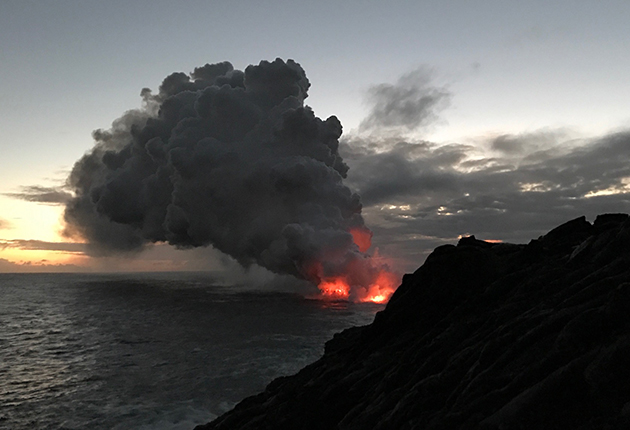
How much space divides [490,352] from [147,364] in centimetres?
4097

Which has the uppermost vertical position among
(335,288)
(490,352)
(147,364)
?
(490,352)

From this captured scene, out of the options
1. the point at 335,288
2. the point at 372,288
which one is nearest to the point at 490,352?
the point at 372,288

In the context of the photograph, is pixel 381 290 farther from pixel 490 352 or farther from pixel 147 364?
pixel 490 352

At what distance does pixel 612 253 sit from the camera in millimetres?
13891

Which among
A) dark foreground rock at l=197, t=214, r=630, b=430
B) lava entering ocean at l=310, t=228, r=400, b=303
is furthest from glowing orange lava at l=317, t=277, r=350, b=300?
dark foreground rock at l=197, t=214, r=630, b=430

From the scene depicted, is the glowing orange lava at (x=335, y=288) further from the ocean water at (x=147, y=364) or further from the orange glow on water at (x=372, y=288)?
the ocean water at (x=147, y=364)

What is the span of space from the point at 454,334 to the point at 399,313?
5432 millimetres

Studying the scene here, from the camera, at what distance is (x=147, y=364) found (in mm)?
43250

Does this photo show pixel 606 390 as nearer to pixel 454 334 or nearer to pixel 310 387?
pixel 454 334

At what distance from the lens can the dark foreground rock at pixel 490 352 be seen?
8219 millimetres

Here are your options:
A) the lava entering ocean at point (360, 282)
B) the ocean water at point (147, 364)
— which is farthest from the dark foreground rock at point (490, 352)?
the lava entering ocean at point (360, 282)

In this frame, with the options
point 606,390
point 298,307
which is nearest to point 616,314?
point 606,390

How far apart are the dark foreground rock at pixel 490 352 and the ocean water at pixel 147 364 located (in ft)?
31.1

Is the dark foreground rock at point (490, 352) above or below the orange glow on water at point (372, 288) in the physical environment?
above
